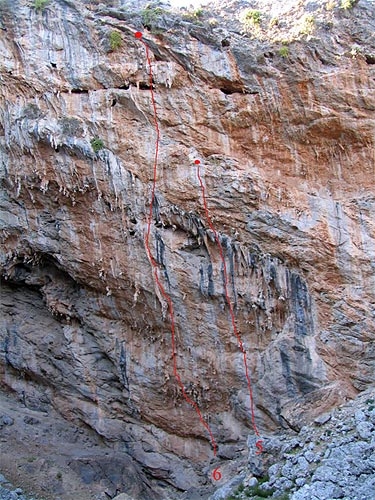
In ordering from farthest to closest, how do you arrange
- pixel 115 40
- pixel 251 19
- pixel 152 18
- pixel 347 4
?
pixel 251 19, pixel 347 4, pixel 152 18, pixel 115 40

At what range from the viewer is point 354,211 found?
53.1 feet

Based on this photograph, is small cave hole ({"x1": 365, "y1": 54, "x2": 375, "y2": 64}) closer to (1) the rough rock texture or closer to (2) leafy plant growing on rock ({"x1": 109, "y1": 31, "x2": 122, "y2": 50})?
(2) leafy plant growing on rock ({"x1": 109, "y1": 31, "x2": 122, "y2": 50})

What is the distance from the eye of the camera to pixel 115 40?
16.7 metres

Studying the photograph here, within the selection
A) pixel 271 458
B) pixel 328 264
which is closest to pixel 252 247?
pixel 328 264

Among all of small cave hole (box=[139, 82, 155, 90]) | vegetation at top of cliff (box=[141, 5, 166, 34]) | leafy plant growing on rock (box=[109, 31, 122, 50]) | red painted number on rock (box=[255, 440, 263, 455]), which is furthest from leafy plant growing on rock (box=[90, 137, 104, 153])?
red painted number on rock (box=[255, 440, 263, 455])

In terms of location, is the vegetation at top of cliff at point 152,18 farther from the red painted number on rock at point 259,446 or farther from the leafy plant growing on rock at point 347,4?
the red painted number on rock at point 259,446

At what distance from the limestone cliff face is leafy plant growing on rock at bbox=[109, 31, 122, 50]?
0.13 metres

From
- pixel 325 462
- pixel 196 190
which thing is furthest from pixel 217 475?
pixel 196 190

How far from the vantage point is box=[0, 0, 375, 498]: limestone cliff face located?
15969mm

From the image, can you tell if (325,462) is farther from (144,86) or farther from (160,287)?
(144,86)

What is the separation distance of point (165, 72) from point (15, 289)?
885 cm

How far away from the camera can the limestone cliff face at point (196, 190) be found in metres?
16.0

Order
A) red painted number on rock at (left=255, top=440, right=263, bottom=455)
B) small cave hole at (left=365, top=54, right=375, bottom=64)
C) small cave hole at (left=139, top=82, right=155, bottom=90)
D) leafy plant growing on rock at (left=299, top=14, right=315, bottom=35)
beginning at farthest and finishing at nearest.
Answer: leafy plant growing on rock at (left=299, top=14, right=315, bottom=35)
small cave hole at (left=139, top=82, right=155, bottom=90)
small cave hole at (left=365, top=54, right=375, bottom=64)
red painted number on rock at (left=255, top=440, right=263, bottom=455)

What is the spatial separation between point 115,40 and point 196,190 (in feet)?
17.2
